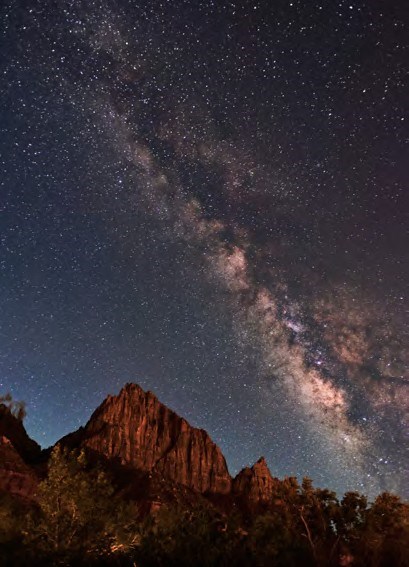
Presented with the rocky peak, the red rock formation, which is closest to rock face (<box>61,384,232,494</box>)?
the rocky peak

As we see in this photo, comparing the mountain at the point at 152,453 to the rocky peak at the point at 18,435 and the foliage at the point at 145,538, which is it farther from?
the foliage at the point at 145,538

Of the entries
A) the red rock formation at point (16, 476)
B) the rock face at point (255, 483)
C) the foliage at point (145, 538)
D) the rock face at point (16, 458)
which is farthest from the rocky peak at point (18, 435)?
the foliage at point (145, 538)

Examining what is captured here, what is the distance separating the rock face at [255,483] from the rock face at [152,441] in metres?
4.14

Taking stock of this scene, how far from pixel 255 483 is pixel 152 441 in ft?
117

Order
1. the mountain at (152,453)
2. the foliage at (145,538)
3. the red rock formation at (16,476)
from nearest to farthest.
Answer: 1. the foliage at (145,538)
2. the red rock formation at (16,476)
3. the mountain at (152,453)

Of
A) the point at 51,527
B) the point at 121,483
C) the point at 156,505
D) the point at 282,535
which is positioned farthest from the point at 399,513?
the point at 121,483

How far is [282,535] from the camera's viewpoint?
35.2m

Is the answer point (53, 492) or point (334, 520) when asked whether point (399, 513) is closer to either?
point (334, 520)

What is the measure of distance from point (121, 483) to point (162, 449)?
29.6 meters

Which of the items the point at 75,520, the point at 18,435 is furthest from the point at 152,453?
the point at 75,520

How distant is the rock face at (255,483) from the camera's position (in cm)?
12212

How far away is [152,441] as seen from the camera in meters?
133

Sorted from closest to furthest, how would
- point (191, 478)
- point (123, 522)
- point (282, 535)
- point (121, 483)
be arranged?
point (123, 522)
point (282, 535)
point (121, 483)
point (191, 478)

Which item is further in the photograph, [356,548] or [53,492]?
[356,548]
